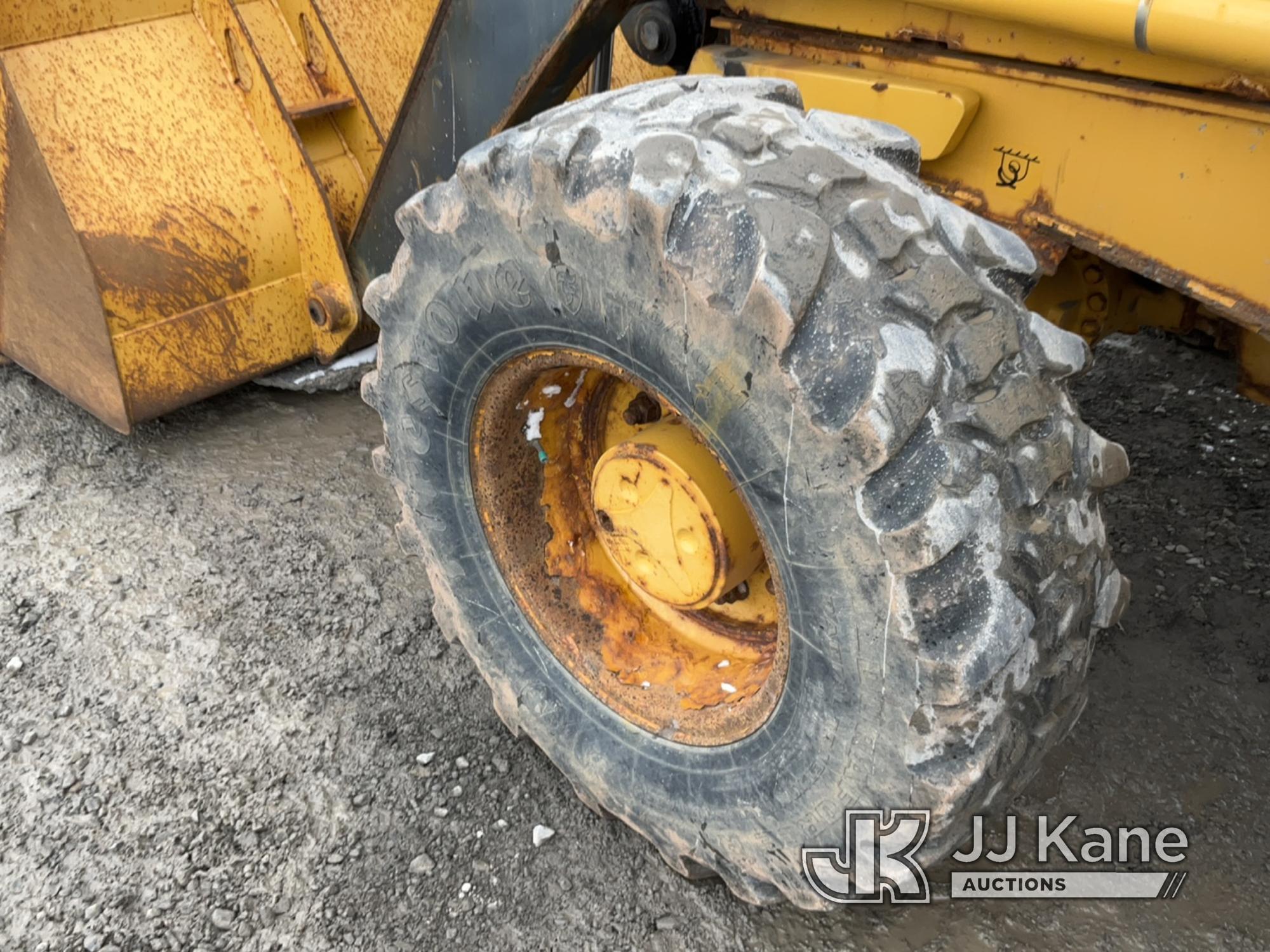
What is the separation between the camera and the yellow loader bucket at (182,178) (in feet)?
8.62

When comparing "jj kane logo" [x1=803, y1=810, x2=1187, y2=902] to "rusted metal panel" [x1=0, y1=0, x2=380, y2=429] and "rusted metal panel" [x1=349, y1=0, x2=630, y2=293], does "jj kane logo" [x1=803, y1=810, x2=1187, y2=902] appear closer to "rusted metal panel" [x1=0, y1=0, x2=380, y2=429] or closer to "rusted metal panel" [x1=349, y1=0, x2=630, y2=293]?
"rusted metal panel" [x1=349, y1=0, x2=630, y2=293]

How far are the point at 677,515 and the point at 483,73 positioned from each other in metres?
1.03

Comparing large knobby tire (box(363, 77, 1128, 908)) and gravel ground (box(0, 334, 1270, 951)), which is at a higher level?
large knobby tire (box(363, 77, 1128, 908))

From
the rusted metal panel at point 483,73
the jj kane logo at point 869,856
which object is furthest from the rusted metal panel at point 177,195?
the jj kane logo at point 869,856

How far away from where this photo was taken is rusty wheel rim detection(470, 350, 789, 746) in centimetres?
175

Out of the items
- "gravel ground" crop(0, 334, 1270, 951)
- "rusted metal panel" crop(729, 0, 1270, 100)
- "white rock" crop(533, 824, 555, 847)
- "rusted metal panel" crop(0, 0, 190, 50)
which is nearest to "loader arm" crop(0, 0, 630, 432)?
"rusted metal panel" crop(0, 0, 190, 50)

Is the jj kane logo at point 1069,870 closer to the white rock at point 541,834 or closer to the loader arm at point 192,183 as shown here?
the white rock at point 541,834

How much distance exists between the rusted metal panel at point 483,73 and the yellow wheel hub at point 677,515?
74cm

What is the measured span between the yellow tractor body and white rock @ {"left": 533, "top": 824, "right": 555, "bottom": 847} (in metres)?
1.39

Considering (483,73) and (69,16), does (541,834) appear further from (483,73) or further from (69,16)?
(69,16)

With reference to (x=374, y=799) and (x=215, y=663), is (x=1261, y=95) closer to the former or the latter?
(x=374, y=799)

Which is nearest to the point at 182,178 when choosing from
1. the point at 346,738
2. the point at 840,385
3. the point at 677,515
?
the point at 346,738

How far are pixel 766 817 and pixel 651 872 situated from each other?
453 mm

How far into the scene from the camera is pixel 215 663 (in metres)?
2.47
